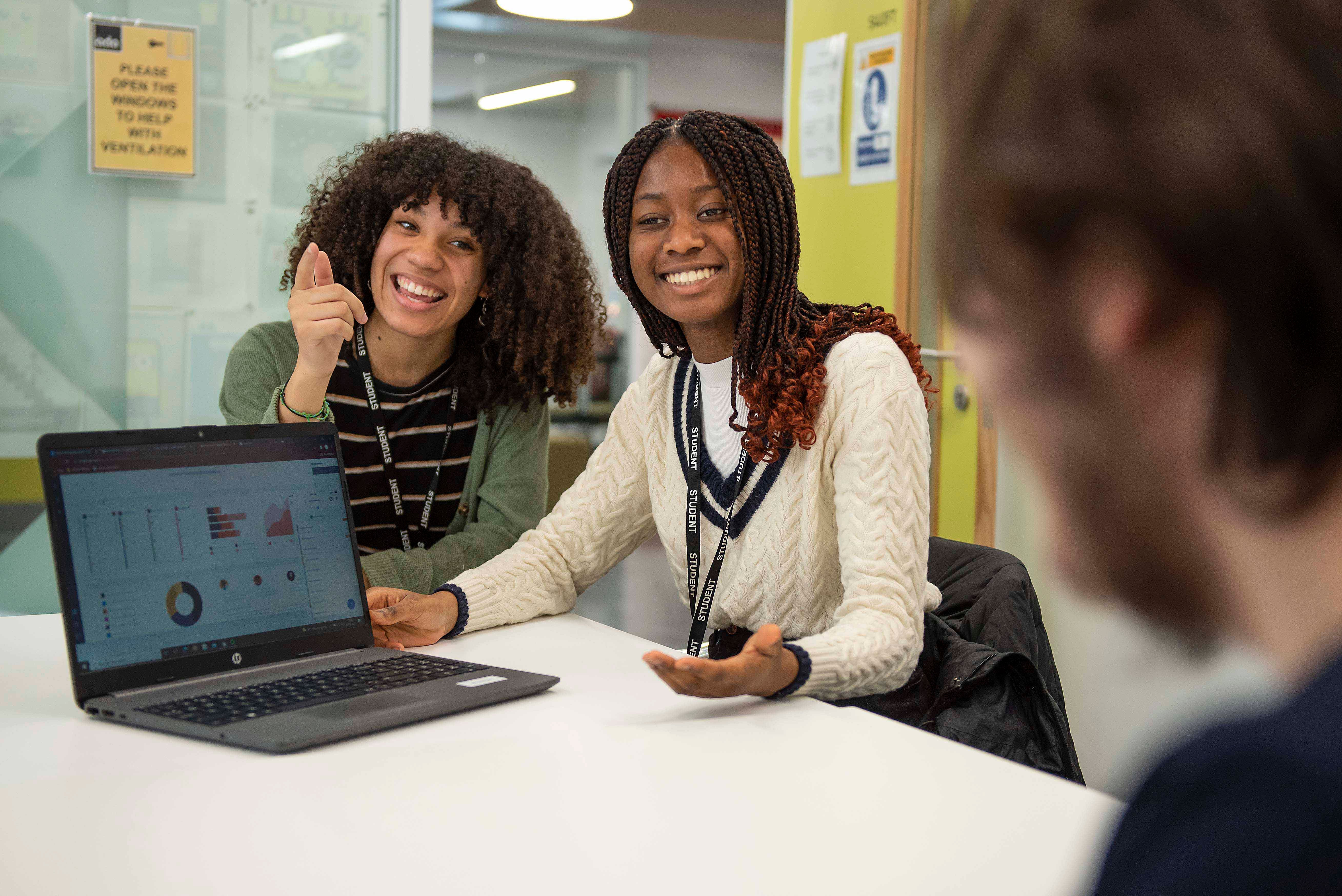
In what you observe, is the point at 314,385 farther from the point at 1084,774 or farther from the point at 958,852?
the point at 1084,774

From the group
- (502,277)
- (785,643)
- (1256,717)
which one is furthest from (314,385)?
(1256,717)

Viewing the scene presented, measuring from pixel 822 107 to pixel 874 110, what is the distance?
Result: 0.26m

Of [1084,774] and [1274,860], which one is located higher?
[1274,860]

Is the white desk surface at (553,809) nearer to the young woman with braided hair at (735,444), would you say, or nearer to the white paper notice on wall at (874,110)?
Result: the young woman with braided hair at (735,444)

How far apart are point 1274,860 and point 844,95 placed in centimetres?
324

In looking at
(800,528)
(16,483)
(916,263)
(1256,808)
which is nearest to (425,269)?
(800,528)

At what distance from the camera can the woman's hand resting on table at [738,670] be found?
1.09 meters

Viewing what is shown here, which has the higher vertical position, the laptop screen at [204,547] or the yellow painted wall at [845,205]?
the yellow painted wall at [845,205]

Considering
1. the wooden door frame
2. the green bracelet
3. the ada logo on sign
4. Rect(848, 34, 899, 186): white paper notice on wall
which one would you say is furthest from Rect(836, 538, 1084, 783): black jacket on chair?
the ada logo on sign

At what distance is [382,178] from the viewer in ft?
6.67

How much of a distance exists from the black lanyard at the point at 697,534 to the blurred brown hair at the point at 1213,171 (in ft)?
4.08

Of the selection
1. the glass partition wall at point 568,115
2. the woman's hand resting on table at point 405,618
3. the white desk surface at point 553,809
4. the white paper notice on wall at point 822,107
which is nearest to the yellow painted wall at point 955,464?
the white paper notice on wall at point 822,107

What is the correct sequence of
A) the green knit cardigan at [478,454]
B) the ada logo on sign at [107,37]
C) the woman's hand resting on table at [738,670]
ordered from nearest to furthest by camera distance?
the woman's hand resting on table at [738,670], the green knit cardigan at [478,454], the ada logo on sign at [107,37]

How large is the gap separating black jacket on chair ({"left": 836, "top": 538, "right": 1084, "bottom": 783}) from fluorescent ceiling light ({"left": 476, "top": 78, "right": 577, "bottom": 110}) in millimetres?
8575
